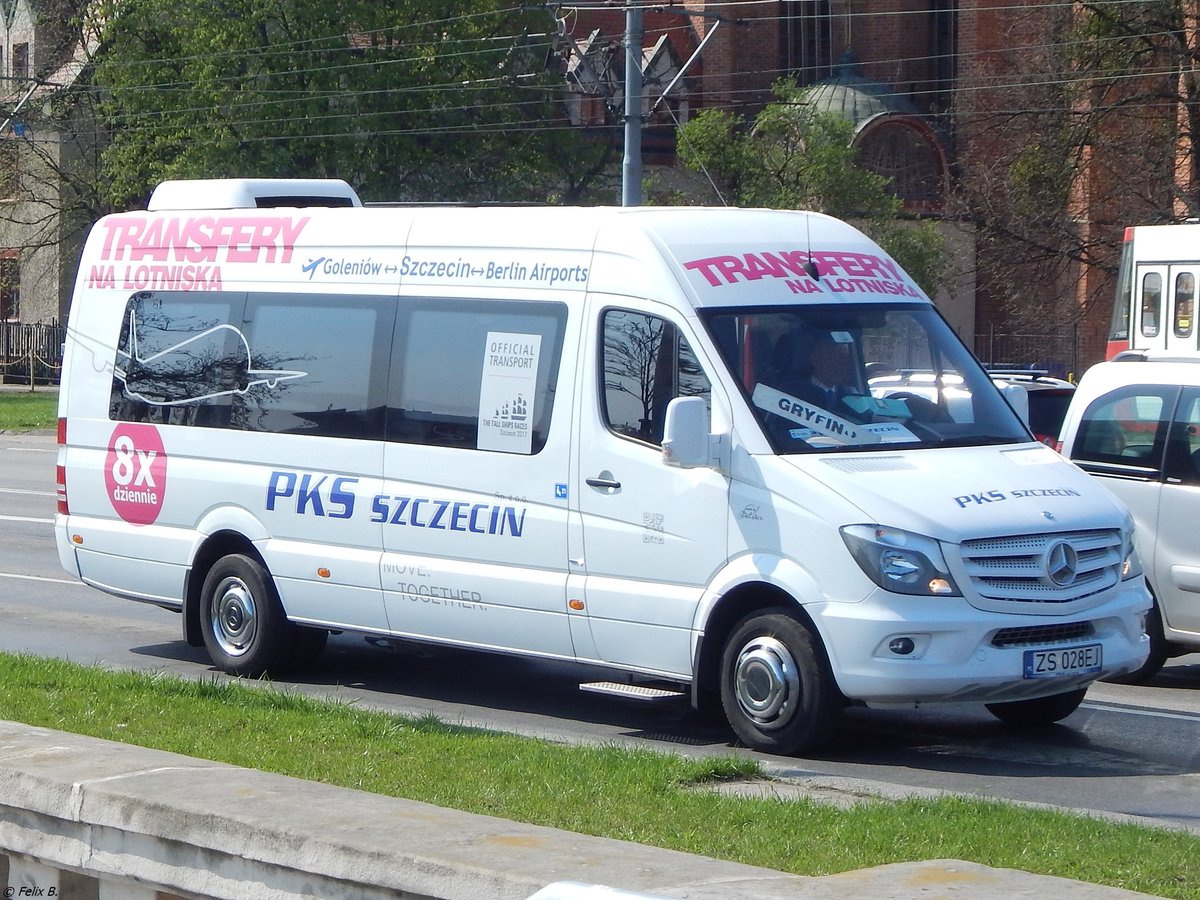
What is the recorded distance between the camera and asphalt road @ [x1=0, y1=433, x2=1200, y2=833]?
25.3 ft

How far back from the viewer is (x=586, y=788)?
6.47 meters

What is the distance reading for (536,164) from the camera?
44.5 meters

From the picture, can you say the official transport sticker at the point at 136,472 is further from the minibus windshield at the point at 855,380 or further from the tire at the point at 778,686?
the tire at the point at 778,686

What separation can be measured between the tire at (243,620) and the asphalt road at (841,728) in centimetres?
21

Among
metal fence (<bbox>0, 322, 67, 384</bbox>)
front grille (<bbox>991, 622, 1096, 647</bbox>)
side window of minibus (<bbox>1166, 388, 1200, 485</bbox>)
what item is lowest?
front grille (<bbox>991, 622, 1096, 647</bbox>)

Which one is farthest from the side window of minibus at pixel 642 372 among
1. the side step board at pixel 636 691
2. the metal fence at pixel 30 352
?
the metal fence at pixel 30 352

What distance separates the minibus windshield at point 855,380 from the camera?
8.31 meters

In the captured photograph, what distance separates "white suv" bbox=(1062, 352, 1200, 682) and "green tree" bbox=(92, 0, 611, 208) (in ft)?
99.2

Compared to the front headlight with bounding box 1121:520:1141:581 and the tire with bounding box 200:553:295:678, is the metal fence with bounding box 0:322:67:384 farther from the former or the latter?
the front headlight with bounding box 1121:520:1141:581

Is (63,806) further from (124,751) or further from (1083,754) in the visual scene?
(1083,754)

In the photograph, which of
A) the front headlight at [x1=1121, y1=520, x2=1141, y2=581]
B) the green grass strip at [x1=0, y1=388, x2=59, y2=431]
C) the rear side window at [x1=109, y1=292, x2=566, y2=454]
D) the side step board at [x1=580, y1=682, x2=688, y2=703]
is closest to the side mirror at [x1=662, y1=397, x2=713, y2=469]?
the rear side window at [x1=109, y1=292, x2=566, y2=454]

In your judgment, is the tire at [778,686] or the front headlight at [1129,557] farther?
the front headlight at [1129,557]

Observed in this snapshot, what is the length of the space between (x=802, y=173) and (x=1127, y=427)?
2944 cm

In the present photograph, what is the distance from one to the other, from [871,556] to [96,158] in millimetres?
44100
